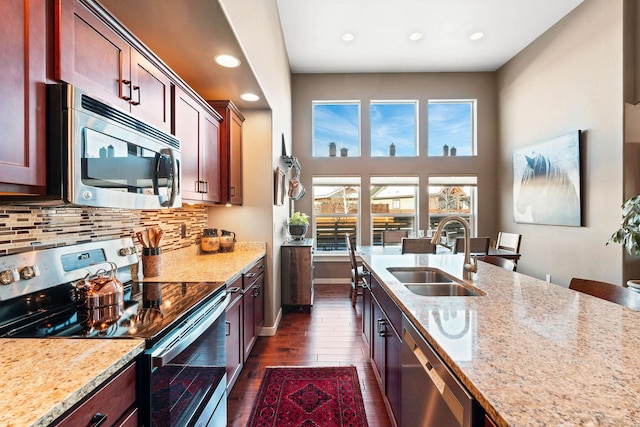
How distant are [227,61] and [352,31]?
9.72ft

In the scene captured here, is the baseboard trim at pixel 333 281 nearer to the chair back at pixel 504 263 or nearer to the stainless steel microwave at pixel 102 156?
the chair back at pixel 504 263

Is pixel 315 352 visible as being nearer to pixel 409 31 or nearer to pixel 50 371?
pixel 50 371

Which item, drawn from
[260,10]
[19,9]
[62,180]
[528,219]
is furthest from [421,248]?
[19,9]

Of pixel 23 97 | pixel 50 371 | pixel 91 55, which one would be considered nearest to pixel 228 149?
pixel 91 55

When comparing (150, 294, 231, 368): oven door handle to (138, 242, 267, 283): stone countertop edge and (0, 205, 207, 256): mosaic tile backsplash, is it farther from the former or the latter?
(0, 205, 207, 256): mosaic tile backsplash

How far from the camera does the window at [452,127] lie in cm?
571

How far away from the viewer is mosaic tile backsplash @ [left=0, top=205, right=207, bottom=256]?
123 centimetres

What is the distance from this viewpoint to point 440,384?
909mm

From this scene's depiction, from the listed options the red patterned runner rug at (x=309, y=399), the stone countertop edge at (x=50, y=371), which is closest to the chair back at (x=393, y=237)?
the red patterned runner rug at (x=309, y=399)

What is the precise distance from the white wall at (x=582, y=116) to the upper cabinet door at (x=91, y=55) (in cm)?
472

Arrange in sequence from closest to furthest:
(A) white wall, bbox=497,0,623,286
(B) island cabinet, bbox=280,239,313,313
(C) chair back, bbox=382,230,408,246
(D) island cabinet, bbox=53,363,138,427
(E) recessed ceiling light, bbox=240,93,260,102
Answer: (D) island cabinet, bbox=53,363,138,427
(E) recessed ceiling light, bbox=240,93,260,102
(A) white wall, bbox=497,0,623,286
(B) island cabinet, bbox=280,239,313,313
(C) chair back, bbox=382,230,408,246

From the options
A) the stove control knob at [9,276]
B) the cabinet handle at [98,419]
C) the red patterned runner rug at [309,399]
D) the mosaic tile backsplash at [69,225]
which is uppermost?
the mosaic tile backsplash at [69,225]

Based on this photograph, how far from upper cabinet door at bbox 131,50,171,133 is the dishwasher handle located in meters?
1.75

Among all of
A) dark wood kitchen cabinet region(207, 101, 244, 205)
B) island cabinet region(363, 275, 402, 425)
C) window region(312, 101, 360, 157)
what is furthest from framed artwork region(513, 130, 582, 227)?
dark wood kitchen cabinet region(207, 101, 244, 205)
